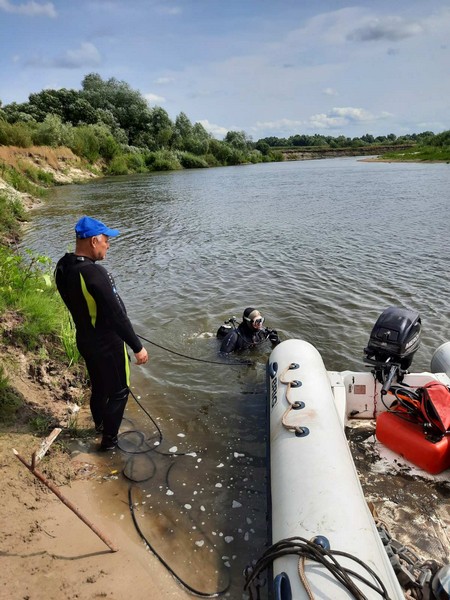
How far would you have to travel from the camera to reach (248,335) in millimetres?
6359

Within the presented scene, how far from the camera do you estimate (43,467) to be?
3484mm

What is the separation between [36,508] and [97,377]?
1095 mm

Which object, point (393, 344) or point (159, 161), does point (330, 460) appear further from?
point (159, 161)

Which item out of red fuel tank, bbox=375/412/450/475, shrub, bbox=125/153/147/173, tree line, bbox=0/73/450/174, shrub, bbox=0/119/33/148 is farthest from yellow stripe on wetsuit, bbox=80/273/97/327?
shrub, bbox=125/153/147/173

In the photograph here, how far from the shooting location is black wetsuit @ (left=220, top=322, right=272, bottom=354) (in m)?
6.17

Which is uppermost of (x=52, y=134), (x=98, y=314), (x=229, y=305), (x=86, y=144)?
(x=52, y=134)

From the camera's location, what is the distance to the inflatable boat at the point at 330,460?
2.34 metres

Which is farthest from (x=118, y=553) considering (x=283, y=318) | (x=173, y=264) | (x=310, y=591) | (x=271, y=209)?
(x=271, y=209)

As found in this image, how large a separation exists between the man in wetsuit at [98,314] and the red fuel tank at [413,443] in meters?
2.33

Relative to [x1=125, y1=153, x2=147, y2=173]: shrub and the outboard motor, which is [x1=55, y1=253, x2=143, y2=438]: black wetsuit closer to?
the outboard motor

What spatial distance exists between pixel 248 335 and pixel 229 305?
1.94 m

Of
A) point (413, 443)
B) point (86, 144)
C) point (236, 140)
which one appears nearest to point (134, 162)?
point (86, 144)

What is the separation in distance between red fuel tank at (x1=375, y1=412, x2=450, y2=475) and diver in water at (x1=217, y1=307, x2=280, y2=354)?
249 centimetres

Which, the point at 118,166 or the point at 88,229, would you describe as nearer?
the point at 88,229
